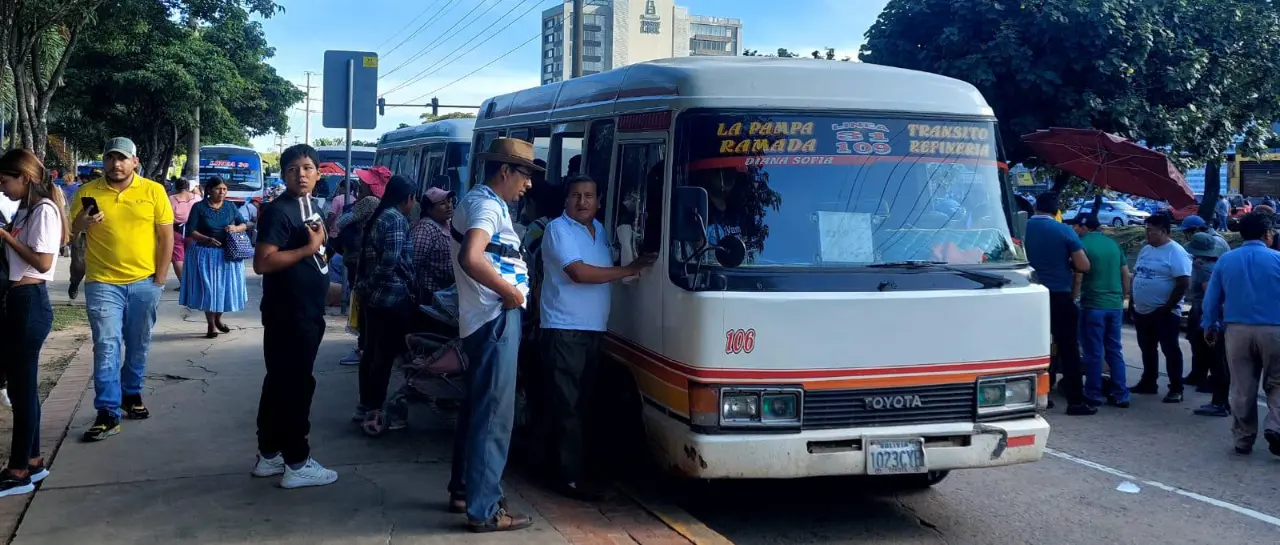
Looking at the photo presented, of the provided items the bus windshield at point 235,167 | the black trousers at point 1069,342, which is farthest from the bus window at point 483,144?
the bus windshield at point 235,167

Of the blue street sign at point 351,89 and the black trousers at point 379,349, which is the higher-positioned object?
the blue street sign at point 351,89

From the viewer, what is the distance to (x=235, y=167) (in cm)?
3853

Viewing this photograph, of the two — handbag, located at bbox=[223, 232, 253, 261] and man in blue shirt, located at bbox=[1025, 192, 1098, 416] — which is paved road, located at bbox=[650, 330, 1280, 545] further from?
handbag, located at bbox=[223, 232, 253, 261]

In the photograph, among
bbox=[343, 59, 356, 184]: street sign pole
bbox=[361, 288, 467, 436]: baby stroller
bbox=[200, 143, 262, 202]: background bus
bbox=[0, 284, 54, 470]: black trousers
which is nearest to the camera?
bbox=[0, 284, 54, 470]: black trousers

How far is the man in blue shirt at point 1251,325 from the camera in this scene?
26.1 feet

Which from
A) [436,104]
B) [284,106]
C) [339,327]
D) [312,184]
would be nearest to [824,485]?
[312,184]

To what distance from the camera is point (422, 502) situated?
19.3ft

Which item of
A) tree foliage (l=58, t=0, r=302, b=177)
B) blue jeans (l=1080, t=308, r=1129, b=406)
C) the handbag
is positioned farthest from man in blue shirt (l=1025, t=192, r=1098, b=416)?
tree foliage (l=58, t=0, r=302, b=177)

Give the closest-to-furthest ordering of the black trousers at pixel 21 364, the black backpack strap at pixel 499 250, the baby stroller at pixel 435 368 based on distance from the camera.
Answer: the black backpack strap at pixel 499 250, the black trousers at pixel 21 364, the baby stroller at pixel 435 368

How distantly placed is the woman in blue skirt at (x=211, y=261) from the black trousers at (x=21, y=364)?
5715 mm

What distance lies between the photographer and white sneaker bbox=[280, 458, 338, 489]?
602cm

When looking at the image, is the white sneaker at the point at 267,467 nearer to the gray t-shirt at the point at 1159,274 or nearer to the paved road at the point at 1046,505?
the paved road at the point at 1046,505

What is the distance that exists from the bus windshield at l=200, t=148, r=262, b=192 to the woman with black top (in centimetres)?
3298

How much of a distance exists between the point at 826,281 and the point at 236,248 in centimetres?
792
